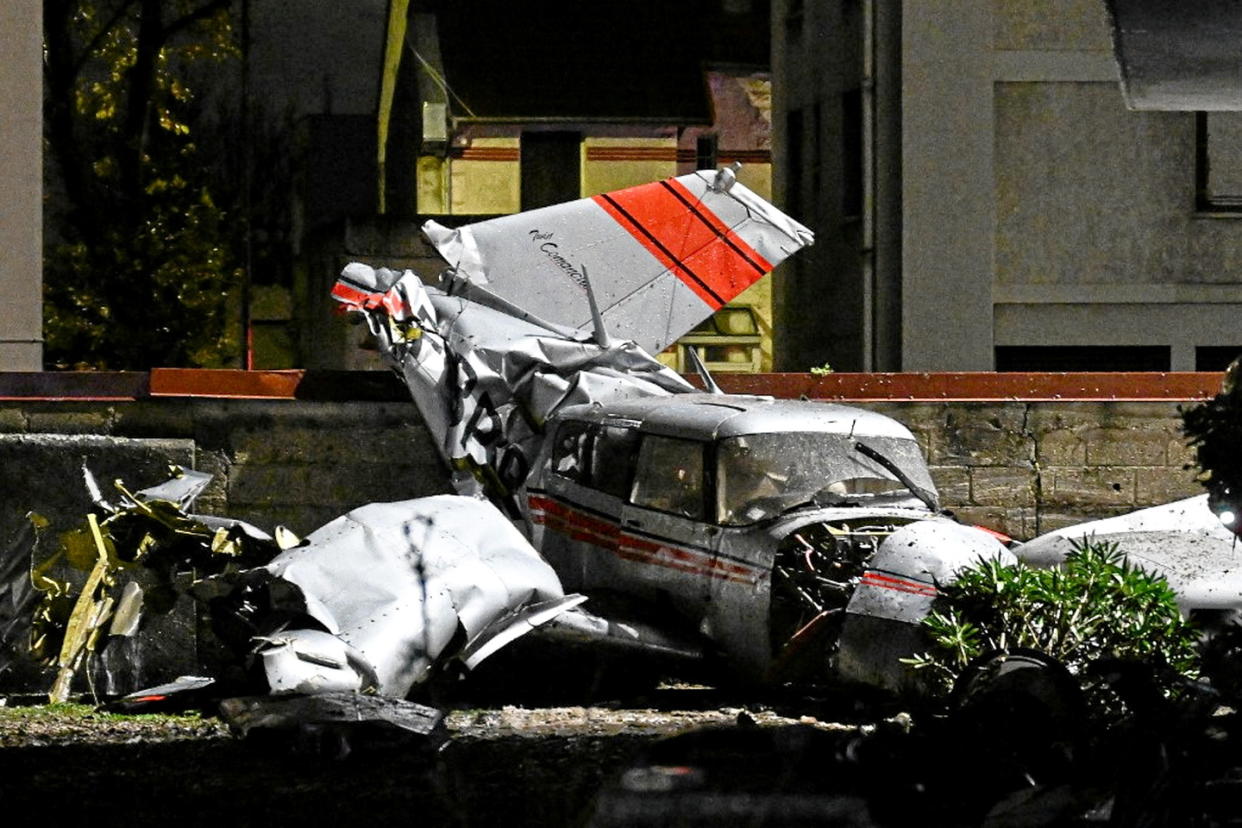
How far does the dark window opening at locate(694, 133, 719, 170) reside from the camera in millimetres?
39500

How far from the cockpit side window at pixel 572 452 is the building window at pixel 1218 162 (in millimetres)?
10532

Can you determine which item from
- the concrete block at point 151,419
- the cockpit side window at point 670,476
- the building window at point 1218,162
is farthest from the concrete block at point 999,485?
the building window at point 1218,162

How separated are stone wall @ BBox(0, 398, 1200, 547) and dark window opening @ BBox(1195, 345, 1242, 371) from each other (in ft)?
25.1

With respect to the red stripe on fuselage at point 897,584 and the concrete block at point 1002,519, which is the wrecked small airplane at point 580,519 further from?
the concrete block at point 1002,519

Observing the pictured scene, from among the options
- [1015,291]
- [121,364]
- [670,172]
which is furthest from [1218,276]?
[670,172]

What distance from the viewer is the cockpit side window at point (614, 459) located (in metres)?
11.2

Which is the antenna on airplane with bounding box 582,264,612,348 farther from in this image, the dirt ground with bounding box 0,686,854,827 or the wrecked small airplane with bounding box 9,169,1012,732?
the dirt ground with bounding box 0,686,854,827

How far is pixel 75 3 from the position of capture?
3075 cm

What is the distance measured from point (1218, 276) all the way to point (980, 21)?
12.0 ft

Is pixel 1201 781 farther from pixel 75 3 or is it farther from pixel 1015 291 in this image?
pixel 75 3

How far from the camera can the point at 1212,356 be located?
2030 cm

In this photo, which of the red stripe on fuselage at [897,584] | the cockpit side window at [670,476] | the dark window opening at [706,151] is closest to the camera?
the red stripe on fuselage at [897,584]

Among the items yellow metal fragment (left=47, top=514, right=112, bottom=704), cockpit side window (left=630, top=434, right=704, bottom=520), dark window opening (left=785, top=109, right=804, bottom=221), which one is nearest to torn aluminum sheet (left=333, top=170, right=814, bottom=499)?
cockpit side window (left=630, top=434, right=704, bottom=520)

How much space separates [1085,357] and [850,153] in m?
3.59
